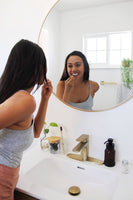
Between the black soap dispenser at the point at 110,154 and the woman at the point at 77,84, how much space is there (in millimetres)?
233

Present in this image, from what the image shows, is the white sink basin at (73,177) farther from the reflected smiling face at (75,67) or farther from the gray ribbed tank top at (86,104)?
the reflected smiling face at (75,67)

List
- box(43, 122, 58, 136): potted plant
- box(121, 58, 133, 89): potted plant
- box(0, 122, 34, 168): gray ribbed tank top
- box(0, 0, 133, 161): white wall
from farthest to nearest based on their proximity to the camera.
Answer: box(43, 122, 58, 136): potted plant
box(0, 0, 133, 161): white wall
box(121, 58, 133, 89): potted plant
box(0, 122, 34, 168): gray ribbed tank top

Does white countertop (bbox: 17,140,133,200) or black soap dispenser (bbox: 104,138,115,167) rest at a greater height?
black soap dispenser (bbox: 104,138,115,167)

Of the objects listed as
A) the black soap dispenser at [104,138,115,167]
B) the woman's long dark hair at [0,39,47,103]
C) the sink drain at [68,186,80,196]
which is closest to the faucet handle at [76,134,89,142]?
the black soap dispenser at [104,138,115,167]

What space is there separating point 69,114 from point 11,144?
53cm

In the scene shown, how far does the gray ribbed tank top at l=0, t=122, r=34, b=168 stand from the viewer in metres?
0.72

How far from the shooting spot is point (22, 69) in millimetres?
687

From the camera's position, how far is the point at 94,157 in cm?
Answer: 114

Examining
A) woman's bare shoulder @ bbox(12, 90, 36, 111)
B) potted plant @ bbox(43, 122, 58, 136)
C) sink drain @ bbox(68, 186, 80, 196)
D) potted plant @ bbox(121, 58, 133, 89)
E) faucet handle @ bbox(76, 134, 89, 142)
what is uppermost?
potted plant @ bbox(121, 58, 133, 89)

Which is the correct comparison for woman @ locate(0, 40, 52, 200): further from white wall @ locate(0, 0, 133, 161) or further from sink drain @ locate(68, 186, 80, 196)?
white wall @ locate(0, 0, 133, 161)

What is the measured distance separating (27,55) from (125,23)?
57 centimetres

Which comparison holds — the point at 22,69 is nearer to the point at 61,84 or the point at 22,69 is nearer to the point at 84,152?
the point at 61,84

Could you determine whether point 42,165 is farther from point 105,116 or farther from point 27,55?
point 27,55

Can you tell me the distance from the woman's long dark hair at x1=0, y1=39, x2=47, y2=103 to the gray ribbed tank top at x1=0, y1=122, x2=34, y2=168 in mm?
151
